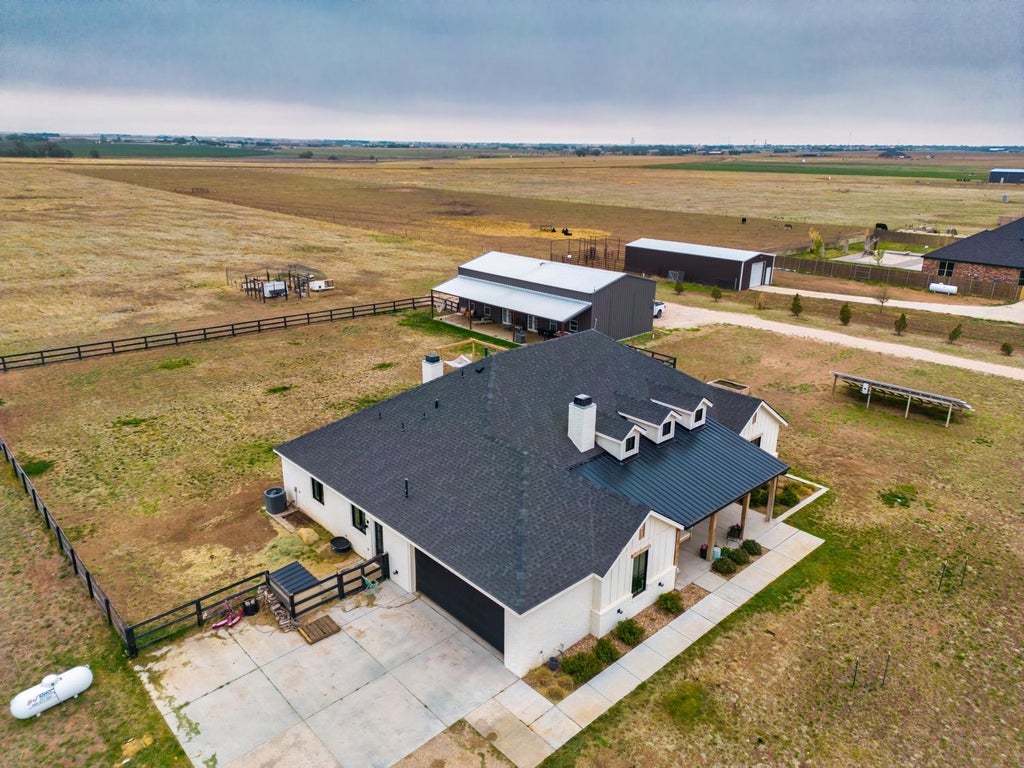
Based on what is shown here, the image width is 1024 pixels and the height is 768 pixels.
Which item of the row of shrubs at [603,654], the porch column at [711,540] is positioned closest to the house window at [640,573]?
the row of shrubs at [603,654]

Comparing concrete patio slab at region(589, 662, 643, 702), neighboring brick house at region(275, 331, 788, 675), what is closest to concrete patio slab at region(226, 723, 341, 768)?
neighboring brick house at region(275, 331, 788, 675)

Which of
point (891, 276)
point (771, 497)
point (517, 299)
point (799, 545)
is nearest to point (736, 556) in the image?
point (799, 545)

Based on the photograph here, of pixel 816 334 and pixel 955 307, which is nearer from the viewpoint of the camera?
pixel 816 334

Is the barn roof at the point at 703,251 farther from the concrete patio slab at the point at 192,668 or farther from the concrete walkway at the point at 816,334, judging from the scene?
the concrete patio slab at the point at 192,668

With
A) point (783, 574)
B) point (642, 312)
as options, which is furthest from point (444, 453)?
point (642, 312)

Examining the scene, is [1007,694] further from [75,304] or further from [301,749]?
[75,304]

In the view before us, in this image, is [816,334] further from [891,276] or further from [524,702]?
[524,702]

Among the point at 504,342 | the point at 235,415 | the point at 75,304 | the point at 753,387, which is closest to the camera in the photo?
the point at 235,415
